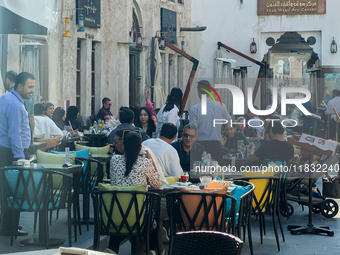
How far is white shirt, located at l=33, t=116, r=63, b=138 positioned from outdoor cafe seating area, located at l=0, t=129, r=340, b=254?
196 cm

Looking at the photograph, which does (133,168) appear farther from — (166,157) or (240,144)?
(240,144)

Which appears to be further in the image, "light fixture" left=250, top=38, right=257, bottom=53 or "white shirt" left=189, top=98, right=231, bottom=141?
"light fixture" left=250, top=38, right=257, bottom=53

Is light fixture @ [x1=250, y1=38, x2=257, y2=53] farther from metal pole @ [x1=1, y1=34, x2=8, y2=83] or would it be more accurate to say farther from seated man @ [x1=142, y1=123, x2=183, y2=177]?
seated man @ [x1=142, y1=123, x2=183, y2=177]

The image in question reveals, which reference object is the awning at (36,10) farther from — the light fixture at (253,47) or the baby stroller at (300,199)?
the light fixture at (253,47)

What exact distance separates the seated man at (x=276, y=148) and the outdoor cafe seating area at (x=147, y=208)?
0.14 m

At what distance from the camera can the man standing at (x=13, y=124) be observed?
20.0 feet

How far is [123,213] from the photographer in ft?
15.4

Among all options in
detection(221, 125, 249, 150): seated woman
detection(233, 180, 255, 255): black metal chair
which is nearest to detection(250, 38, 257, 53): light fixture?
detection(221, 125, 249, 150): seated woman

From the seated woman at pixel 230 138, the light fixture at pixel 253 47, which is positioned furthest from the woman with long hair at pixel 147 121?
the light fixture at pixel 253 47

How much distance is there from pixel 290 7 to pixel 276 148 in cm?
1732

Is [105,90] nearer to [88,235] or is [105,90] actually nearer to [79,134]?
[79,134]

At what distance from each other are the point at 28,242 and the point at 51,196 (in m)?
0.66

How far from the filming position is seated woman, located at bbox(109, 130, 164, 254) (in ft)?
16.9

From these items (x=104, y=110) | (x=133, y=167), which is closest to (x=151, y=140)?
(x=133, y=167)
